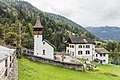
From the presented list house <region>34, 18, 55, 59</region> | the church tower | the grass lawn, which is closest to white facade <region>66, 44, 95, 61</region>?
house <region>34, 18, 55, 59</region>

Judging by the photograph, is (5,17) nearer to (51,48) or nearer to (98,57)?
(98,57)

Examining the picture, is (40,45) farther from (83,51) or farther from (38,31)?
(83,51)

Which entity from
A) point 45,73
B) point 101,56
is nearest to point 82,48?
point 101,56

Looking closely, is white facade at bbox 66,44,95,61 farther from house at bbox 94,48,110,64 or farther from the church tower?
the church tower

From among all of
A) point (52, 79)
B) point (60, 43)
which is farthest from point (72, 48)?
point (52, 79)

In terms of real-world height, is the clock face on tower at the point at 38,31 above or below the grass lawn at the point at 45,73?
above

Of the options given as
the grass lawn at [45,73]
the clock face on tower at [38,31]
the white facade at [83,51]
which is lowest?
the grass lawn at [45,73]

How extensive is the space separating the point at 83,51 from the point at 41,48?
24623 millimetres

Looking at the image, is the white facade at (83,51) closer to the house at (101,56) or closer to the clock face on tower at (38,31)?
the house at (101,56)

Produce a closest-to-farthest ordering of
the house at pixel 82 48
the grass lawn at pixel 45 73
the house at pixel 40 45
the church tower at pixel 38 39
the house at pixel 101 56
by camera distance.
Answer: the grass lawn at pixel 45 73, the church tower at pixel 38 39, the house at pixel 40 45, the house at pixel 82 48, the house at pixel 101 56

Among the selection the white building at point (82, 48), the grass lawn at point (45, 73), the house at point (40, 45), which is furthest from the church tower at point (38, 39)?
the white building at point (82, 48)

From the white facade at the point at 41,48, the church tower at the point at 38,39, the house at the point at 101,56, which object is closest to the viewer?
the church tower at the point at 38,39

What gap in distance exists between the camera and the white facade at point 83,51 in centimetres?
7519

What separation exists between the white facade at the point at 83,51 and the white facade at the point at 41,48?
2114cm
